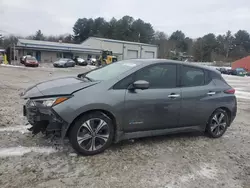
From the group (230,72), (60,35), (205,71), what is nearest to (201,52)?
(230,72)

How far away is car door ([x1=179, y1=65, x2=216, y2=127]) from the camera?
4578 mm

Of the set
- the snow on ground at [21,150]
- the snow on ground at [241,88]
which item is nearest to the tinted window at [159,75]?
the snow on ground at [21,150]

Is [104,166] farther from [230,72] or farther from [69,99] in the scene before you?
[230,72]

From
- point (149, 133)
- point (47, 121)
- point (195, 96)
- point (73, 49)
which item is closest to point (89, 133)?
point (47, 121)

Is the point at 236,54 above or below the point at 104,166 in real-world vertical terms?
above

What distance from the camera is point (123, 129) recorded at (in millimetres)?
3996

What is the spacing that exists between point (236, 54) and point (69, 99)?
101 meters

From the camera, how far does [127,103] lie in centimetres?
394

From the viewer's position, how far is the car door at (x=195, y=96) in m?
4.58

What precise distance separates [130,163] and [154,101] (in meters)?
1.14

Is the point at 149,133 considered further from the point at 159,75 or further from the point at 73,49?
the point at 73,49

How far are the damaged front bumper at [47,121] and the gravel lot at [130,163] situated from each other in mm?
424

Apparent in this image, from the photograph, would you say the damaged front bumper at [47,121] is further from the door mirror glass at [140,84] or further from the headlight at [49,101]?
the door mirror glass at [140,84]

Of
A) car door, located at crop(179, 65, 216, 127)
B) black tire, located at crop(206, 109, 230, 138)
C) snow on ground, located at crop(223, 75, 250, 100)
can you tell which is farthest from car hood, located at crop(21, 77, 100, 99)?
snow on ground, located at crop(223, 75, 250, 100)
